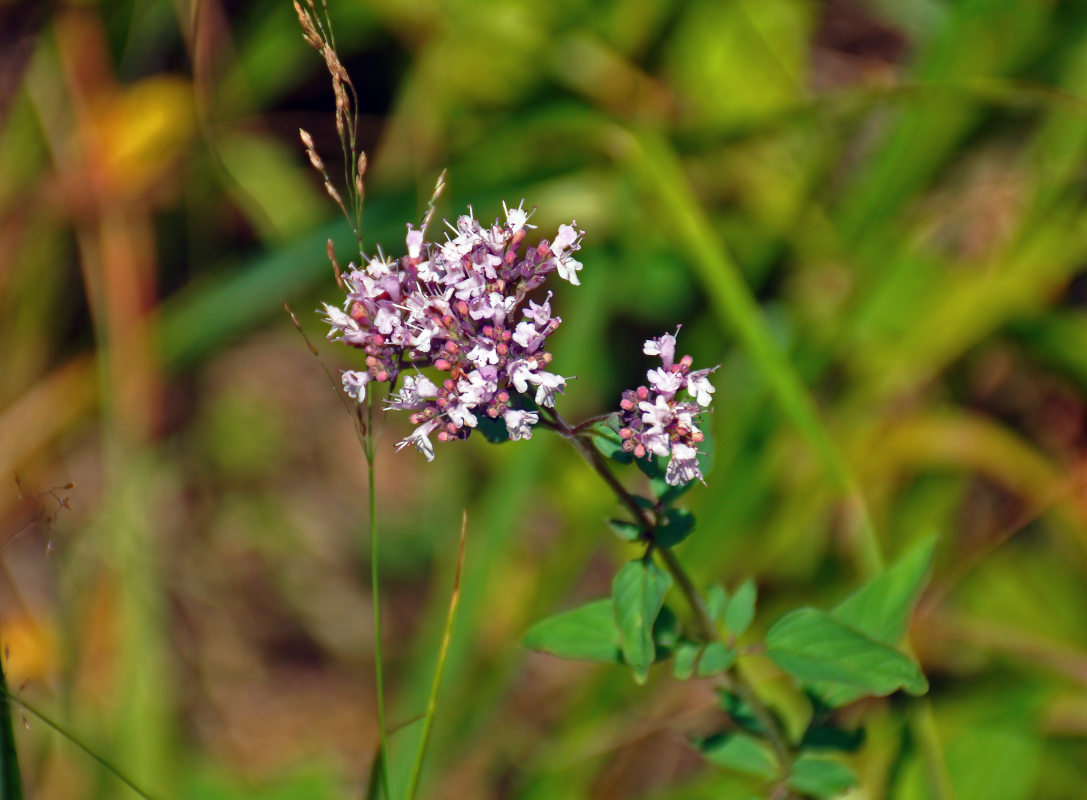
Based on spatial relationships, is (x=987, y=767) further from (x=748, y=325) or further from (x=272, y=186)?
(x=272, y=186)

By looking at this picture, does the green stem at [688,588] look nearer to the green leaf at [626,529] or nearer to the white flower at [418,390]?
the green leaf at [626,529]

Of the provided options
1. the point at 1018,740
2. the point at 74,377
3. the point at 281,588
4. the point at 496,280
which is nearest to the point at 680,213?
the point at 496,280

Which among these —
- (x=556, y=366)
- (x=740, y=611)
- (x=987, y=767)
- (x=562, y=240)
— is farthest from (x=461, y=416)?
(x=987, y=767)

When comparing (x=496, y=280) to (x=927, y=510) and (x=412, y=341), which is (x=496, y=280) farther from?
(x=927, y=510)

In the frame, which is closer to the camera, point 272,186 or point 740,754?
point 740,754

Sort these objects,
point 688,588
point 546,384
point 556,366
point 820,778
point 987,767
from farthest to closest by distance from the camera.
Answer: point 556,366 → point 987,767 → point 820,778 → point 688,588 → point 546,384

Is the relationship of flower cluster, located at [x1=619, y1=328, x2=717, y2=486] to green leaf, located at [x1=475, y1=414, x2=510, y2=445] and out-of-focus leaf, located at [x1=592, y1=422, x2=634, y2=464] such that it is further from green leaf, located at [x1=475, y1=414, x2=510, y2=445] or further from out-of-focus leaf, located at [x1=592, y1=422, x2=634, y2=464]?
green leaf, located at [x1=475, y1=414, x2=510, y2=445]
